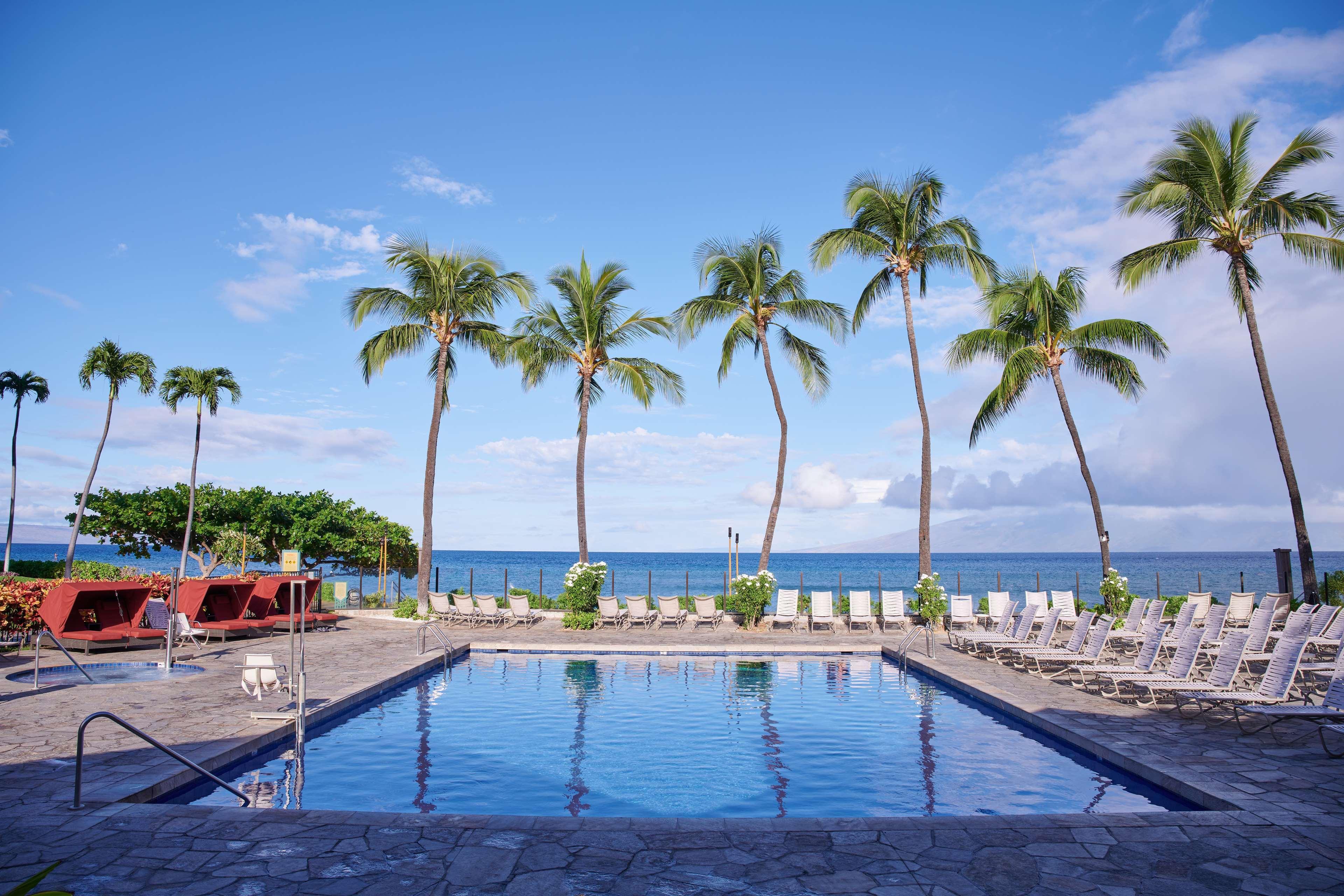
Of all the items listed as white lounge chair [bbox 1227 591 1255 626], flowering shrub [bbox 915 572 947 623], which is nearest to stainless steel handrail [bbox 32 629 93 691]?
flowering shrub [bbox 915 572 947 623]

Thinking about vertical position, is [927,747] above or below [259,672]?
below

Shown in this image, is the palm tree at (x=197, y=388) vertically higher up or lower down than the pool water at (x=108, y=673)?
higher up

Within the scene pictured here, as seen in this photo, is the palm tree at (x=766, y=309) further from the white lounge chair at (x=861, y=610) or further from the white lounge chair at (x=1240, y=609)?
the white lounge chair at (x=1240, y=609)

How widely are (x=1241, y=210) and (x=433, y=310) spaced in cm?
2028

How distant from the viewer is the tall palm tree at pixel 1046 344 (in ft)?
73.0

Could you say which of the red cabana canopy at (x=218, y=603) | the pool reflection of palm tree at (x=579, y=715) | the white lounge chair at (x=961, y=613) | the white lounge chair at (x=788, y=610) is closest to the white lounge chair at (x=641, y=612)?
the white lounge chair at (x=788, y=610)

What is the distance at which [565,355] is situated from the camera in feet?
76.9

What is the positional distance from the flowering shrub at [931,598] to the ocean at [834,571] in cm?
407

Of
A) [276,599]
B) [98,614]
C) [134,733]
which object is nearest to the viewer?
[134,733]

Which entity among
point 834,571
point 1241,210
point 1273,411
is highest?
point 1241,210

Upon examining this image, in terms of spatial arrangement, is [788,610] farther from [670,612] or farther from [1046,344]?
[1046,344]

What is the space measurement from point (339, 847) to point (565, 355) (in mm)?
19215

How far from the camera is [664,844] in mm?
5098

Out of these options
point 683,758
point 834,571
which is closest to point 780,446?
point 683,758
